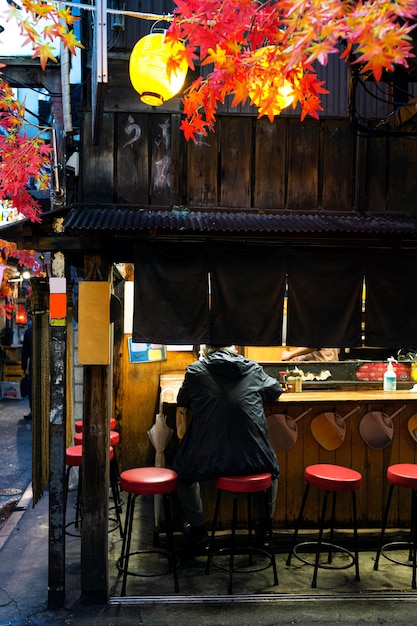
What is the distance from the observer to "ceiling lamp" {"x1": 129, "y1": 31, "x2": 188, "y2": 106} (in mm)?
5895

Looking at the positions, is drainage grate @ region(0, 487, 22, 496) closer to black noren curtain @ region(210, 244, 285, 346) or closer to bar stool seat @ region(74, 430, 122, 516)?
bar stool seat @ region(74, 430, 122, 516)

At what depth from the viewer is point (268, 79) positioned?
5.80 metres

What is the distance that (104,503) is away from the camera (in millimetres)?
6906

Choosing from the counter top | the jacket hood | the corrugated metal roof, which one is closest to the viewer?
the corrugated metal roof

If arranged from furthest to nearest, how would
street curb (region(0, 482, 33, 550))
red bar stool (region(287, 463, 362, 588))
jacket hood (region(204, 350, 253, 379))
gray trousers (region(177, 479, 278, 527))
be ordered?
street curb (region(0, 482, 33, 550)) → gray trousers (region(177, 479, 278, 527)) → jacket hood (region(204, 350, 253, 379)) → red bar stool (region(287, 463, 362, 588))

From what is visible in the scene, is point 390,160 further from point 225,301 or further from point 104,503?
point 104,503

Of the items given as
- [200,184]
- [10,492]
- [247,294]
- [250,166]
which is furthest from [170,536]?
[10,492]

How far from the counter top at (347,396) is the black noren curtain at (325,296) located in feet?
5.10

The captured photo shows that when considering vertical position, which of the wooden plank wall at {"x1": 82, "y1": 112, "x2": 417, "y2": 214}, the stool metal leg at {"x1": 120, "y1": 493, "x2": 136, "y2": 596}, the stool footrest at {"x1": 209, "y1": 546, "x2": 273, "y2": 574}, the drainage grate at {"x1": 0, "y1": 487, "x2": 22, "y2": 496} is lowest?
the drainage grate at {"x1": 0, "y1": 487, "x2": 22, "y2": 496}

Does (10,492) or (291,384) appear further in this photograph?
(10,492)

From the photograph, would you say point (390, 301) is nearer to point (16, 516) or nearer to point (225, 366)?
point (225, 366)

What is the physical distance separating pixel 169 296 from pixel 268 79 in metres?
2.61

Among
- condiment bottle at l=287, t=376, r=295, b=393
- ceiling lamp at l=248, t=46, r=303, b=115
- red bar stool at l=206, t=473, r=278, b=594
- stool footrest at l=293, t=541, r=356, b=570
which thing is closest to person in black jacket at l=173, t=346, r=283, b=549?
red bar stool at l=206, t=473, r=278, b=594

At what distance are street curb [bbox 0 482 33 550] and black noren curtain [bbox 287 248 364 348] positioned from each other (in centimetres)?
536
